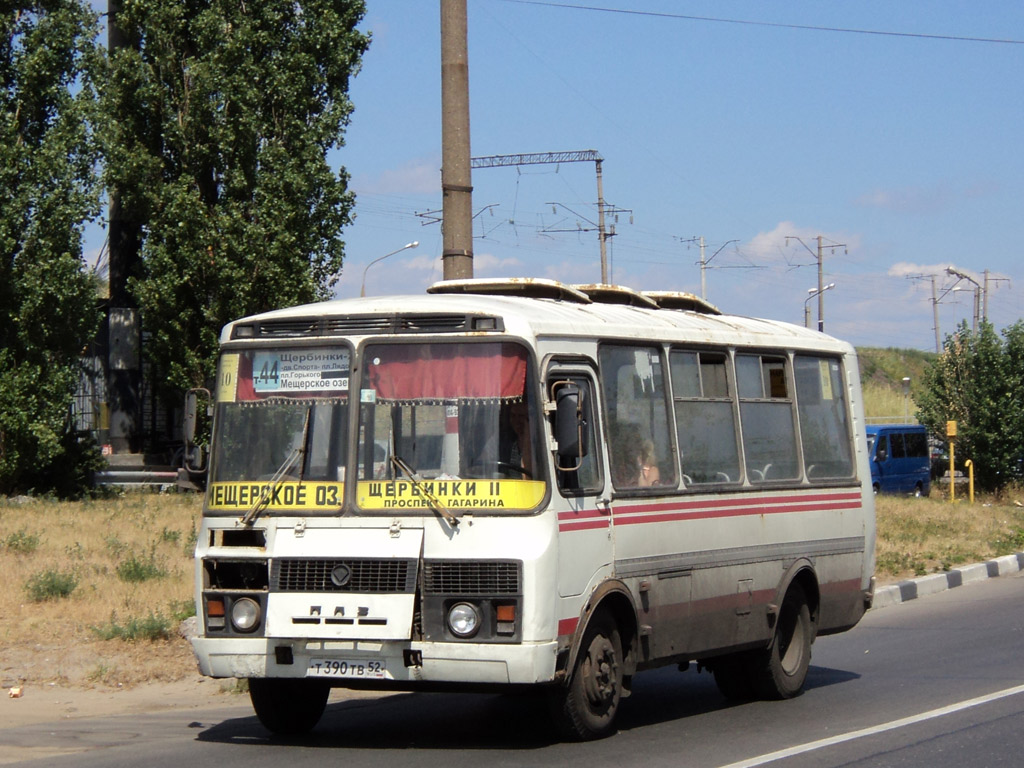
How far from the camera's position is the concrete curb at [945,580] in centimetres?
1739

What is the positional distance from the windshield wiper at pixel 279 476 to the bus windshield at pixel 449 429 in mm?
366

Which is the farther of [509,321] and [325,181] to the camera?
[325,181]

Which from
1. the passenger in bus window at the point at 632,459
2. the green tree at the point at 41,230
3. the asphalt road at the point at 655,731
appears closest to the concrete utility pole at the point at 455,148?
the passenger in bus window at the point at 632,459

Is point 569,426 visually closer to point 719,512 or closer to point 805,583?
point 719,512

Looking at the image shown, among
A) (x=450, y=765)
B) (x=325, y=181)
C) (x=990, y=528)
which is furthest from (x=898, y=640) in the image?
(x=325, y=181)

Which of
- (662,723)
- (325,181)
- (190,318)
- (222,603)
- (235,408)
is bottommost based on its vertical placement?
(662,723)

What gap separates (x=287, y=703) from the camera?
8.59 meters

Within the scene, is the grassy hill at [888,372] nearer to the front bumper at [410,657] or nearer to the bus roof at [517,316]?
the bus roof at [517,316]

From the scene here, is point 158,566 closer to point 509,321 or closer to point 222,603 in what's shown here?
point 222,603

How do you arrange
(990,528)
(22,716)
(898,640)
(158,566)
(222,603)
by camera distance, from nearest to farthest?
(222,603), (22,716), (898,640), (158,566), (990,528)

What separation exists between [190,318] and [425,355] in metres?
21.0

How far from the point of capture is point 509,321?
7930mm

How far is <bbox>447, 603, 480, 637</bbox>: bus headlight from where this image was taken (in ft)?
24.8

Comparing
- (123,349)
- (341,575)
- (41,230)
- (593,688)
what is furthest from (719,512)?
(123,349)
